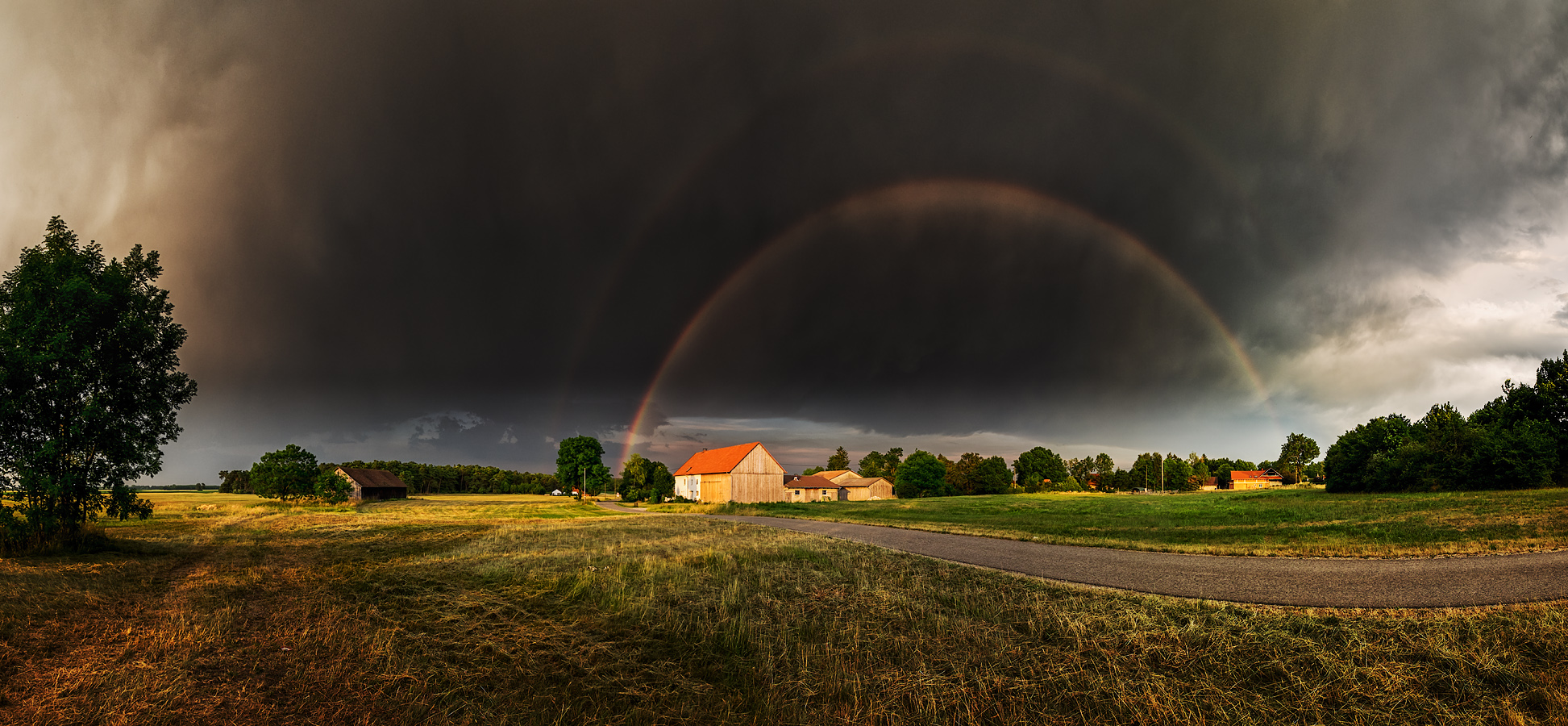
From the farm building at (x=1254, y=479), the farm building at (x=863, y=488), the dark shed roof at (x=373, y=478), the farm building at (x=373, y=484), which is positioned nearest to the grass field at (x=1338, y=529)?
the farm building at (x=863, y=488)

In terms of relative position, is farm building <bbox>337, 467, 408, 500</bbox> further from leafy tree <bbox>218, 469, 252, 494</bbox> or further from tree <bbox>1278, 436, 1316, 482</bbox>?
tree <bbox>1278, 436, 1316, 482</bbox>

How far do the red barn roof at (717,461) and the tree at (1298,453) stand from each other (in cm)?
14402

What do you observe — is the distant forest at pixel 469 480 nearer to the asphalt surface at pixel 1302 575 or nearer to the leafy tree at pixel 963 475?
the leafy tree at pixel 963 475

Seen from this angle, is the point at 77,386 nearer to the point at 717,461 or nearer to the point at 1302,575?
the point at 1302,575

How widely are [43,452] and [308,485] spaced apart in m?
63.3

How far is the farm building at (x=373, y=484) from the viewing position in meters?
85.2

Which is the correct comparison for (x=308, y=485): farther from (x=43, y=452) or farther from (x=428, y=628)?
(x=428, y=628)

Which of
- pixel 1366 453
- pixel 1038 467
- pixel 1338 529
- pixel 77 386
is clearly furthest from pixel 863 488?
pixel 77 386

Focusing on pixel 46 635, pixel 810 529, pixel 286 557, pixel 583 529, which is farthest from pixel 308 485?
pixel 46 635

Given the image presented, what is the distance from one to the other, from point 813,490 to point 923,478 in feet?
64.5

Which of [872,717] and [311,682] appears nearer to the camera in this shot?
[872,717]

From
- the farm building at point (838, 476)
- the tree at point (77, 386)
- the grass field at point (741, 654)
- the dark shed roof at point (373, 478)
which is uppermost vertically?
the tree at point (77, 386)

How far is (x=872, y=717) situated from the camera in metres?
5.59

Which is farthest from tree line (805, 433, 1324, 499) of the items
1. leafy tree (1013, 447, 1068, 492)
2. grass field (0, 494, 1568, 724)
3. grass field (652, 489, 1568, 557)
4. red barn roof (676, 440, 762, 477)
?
grass field (0, 494, 1568, 724)
